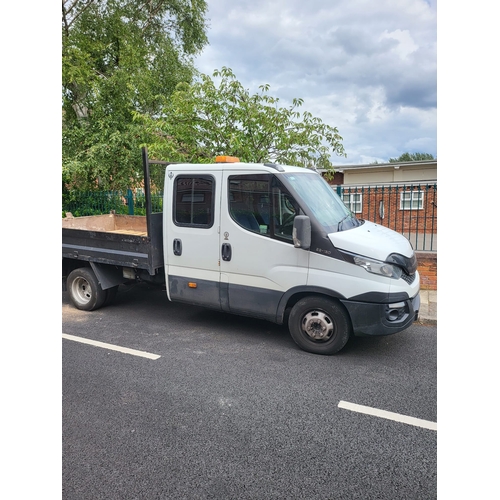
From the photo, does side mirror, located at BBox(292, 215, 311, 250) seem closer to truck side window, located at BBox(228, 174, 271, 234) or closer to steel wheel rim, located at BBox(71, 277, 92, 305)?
truck side window, located at BBox(228, 174, 271, 234)

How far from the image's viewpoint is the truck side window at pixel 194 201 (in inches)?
210

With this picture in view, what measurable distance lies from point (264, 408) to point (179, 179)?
3197 millimetres

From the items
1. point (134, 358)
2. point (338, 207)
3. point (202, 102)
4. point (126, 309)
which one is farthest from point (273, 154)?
point (134, 358)

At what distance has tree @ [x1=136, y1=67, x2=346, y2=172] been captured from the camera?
8.82m

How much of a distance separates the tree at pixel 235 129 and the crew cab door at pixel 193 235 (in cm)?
332

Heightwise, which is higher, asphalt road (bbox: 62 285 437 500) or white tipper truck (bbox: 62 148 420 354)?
white tipper truck (bbox: 62 148 420 354)

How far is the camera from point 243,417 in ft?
11.6

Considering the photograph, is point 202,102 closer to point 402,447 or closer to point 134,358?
point 134,358

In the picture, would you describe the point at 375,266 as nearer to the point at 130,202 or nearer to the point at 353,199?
the point at 353,199

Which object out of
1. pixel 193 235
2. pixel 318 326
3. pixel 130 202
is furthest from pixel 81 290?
pixel 130 202

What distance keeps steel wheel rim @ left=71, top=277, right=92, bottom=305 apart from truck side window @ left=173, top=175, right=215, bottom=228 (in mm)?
2231

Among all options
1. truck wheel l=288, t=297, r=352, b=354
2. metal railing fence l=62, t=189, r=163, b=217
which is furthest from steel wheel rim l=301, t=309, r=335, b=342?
metal railing fence l=62, t=189, r=163, b=217

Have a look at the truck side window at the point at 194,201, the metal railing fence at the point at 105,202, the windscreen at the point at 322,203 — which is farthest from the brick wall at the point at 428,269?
the metal railing fence at the point at 105,202

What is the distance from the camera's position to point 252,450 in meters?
3.09
